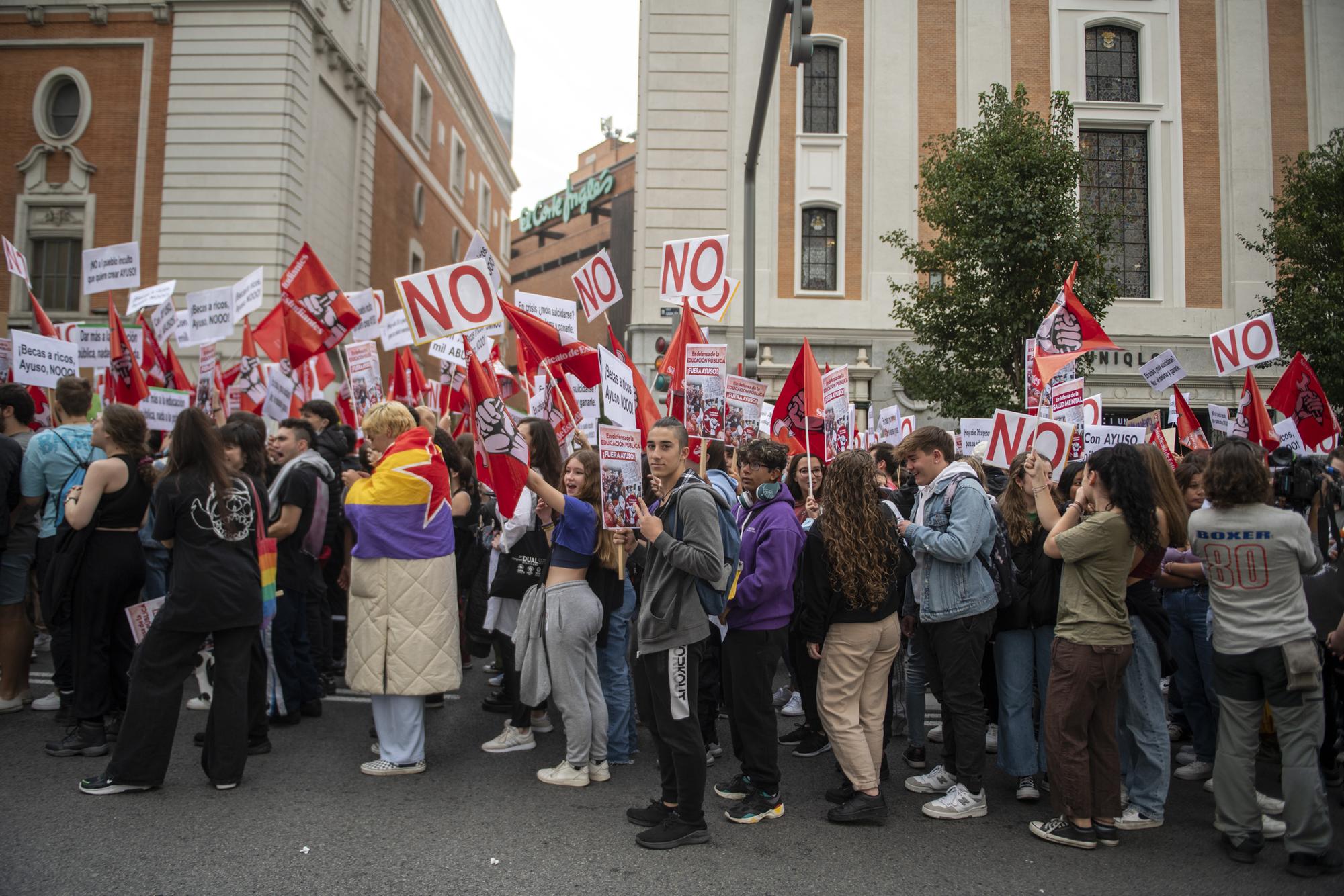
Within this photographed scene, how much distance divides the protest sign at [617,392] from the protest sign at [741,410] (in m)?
0.99

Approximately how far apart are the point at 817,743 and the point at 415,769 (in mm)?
2537

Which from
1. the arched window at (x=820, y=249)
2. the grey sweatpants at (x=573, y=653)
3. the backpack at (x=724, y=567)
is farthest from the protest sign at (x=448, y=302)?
the arched window at (x=820, y=249)

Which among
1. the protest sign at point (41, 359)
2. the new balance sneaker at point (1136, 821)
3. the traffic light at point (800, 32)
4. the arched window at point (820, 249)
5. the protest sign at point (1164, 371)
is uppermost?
the arched window at point (820, 249)

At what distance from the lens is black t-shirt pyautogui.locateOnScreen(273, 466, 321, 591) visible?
6504 millimetres

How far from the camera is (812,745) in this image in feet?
20.5

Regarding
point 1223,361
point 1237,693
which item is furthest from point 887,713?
point 1223,361

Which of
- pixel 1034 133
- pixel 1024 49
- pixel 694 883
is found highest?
pixel 1024 49

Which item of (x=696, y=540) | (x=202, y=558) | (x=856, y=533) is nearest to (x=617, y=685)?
(x=696, y=540)

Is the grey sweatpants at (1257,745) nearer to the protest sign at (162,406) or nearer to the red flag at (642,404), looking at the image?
the red flag at (642,404)

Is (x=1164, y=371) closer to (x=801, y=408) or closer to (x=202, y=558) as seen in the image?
(x=801, y=408)

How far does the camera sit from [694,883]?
4.16 m

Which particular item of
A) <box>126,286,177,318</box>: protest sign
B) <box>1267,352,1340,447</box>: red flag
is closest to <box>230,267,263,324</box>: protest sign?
<box>126,286,177,318</box>: protest sign

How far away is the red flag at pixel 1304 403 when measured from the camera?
9.16 metres

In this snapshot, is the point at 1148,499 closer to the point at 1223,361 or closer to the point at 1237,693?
the point at 1237,693
